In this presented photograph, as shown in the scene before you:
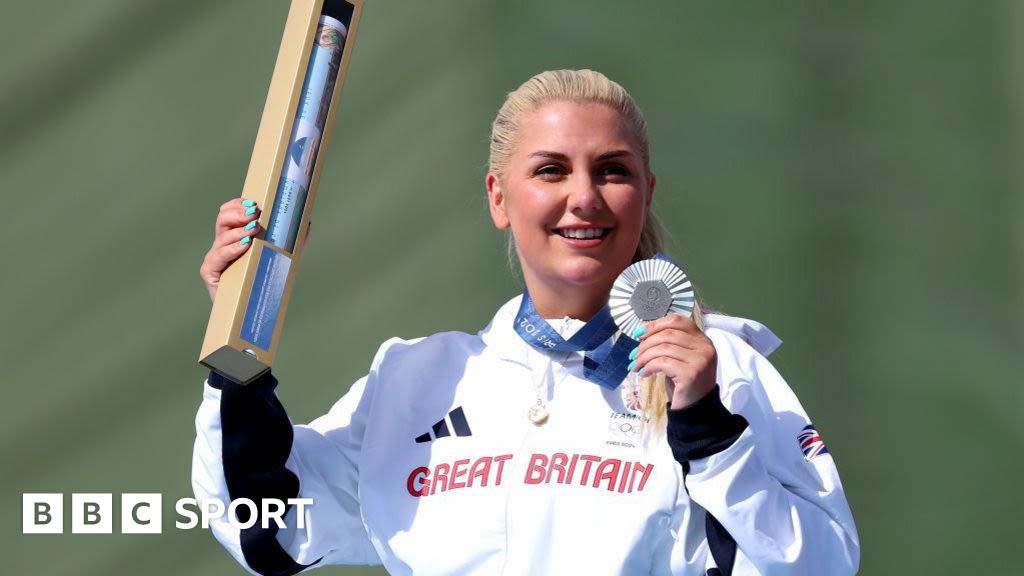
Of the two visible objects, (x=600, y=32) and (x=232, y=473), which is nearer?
(x=232, y=473)

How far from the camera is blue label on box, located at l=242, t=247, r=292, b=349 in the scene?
207cm

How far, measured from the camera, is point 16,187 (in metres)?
3.16

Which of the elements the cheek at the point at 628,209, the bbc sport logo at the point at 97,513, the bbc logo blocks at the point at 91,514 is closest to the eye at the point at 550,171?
the cheek at the point at 628,209

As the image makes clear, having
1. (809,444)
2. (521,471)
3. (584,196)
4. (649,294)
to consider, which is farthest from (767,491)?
(584,196)

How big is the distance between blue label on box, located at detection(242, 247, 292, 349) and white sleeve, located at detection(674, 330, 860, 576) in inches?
24.9

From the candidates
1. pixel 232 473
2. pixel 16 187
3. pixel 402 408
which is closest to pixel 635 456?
pixel 402 408

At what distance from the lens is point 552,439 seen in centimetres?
223

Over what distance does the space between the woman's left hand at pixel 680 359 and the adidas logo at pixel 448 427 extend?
1.46ft

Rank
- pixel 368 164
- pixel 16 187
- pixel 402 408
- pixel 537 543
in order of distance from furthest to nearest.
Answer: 1. pixel 368 164
2. pixel 16 187
3. pixel 402 408
4. pixel 537 543

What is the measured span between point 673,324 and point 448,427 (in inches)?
20.3

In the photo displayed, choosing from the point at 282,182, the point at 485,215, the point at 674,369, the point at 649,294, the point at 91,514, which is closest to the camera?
the point at 674,369

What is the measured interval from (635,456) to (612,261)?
30 centimetres

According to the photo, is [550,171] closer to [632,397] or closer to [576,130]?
[576,130]

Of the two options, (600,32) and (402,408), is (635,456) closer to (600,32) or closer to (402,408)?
(402,408)
